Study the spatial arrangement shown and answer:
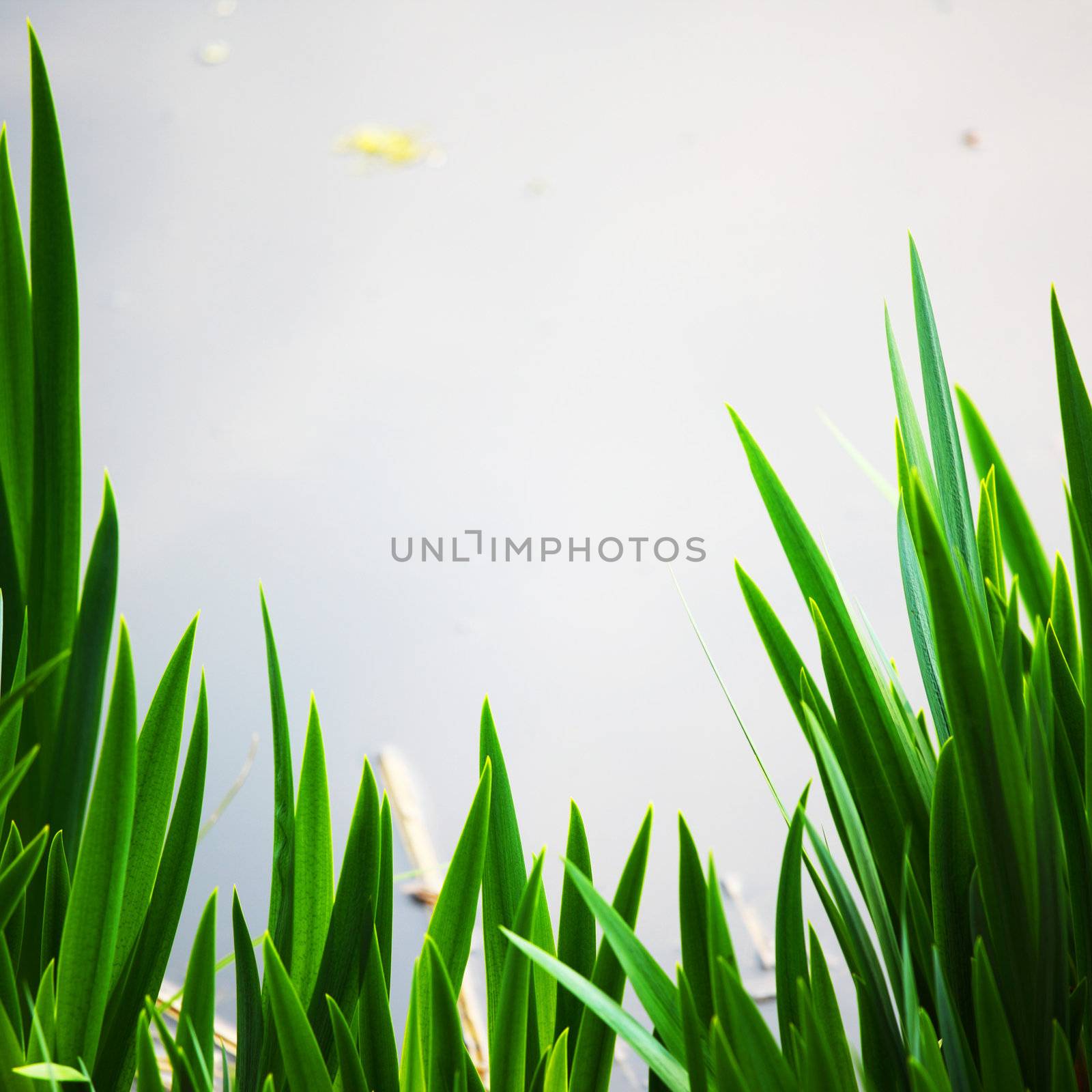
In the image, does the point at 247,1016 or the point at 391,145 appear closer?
the point at 247,1016

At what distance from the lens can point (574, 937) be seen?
0.73 feet

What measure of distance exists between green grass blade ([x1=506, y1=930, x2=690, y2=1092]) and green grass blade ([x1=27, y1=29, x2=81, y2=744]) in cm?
13

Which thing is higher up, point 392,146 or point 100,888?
point 392,146

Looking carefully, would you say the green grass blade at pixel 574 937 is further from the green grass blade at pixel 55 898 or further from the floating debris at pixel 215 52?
the floating debris at pixel 215 52

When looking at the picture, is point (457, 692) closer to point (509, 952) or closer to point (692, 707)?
point (692, 707)

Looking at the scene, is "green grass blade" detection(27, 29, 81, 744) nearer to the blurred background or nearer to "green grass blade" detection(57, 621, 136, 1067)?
"green grass blade" detection(57, 621, 136, 1067)

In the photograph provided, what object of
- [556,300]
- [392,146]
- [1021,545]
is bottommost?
[1021,545]

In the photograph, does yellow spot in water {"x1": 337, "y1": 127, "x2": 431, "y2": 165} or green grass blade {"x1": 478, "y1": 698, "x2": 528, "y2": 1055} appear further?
yellow spot in water {"x1": 337, "y1": 127, "x2": 431, "y2": 165}

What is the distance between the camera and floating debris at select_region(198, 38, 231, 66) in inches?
30.4

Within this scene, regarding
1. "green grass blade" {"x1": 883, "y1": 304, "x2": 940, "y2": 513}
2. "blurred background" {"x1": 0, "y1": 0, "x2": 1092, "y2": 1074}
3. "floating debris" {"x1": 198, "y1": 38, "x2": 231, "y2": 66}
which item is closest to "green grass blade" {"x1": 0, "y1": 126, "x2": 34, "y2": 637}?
"green grass blade" {"x1": 883, "y1": 304, "x2": 940, "y2": 513}

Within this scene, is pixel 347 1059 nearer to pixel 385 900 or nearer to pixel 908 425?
pixel 385 900

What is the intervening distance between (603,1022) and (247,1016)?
84mm

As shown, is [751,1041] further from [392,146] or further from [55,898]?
[392,146]

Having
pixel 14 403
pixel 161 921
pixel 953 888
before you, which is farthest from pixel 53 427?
pixel 953 888
